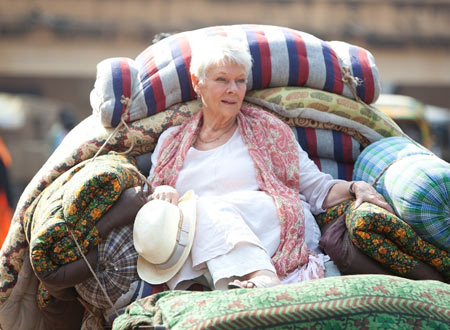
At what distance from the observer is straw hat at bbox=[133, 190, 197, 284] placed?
3715 millimetres

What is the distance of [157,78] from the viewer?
→ 15.2 feet

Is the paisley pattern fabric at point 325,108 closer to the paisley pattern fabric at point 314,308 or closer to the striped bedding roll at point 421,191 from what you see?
the striped bedding roll at point 421,191

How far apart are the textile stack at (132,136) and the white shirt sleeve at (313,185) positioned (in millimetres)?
358

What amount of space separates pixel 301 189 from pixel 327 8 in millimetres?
23391

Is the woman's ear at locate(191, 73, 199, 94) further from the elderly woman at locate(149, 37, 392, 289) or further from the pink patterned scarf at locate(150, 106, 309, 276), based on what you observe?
the pink patterned scarf at locate(150, 106, 309, 276)

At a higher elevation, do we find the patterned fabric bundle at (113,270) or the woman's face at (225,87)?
the woman's face at (225,87)

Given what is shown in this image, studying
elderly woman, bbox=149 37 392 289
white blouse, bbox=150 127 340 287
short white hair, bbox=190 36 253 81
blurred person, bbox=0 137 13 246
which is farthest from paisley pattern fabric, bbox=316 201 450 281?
blurred person, bbox=0 137 13 246

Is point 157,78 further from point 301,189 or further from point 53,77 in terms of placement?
point 53,77

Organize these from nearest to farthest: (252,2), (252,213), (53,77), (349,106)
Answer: (252,213) < (349,106) < (252,2) < (53,77)

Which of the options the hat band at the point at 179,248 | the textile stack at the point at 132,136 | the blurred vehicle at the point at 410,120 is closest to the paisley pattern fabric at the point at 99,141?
the textile stack at the point at 132,136

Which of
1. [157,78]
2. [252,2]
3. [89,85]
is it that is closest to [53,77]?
[89,85]

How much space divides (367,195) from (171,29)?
22482 millimetres

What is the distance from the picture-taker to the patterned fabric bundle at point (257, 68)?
15.1 ft

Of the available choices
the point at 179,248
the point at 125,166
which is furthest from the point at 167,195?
the point at 179,248
